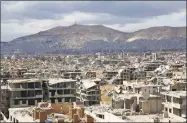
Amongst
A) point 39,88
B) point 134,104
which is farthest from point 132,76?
point 134,104

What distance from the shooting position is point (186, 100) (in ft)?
119

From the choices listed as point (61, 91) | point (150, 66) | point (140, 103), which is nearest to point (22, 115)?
point (140, 103)

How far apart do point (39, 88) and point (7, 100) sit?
3713 mm

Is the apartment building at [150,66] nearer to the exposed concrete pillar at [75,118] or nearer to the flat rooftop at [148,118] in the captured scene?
the flat rooftop at [148,118]

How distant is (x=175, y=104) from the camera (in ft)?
123

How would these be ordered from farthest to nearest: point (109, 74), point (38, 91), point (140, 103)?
point (109, 74), point (38, 91), point (140, 103)

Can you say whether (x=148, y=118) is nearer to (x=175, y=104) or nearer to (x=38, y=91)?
(x=175, y=104)

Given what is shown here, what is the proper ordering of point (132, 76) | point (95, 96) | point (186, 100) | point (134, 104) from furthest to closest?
point (132, 76)
point (95, 96)
point (134, 104)
point (186, 100)

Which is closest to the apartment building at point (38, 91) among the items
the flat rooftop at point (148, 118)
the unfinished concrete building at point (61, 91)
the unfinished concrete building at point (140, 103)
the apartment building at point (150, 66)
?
the unfinished concrete building at point (61, 91)

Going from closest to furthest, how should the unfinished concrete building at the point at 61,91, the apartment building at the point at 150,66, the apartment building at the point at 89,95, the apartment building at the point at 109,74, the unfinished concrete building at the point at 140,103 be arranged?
the unfinished concrete building at the point at 140,103, the unfinished concrete building at the point at 61,91, the apartment building at the point at 89,95, the apartment building at the point at 109,74, the apartment building at the point at 150,66

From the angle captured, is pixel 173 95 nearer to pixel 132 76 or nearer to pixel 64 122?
pixel 64 122

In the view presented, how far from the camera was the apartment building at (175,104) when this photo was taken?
120 ft

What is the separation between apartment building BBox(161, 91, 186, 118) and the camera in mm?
36625

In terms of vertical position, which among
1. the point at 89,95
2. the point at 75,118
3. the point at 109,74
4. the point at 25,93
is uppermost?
the point at 25,93
